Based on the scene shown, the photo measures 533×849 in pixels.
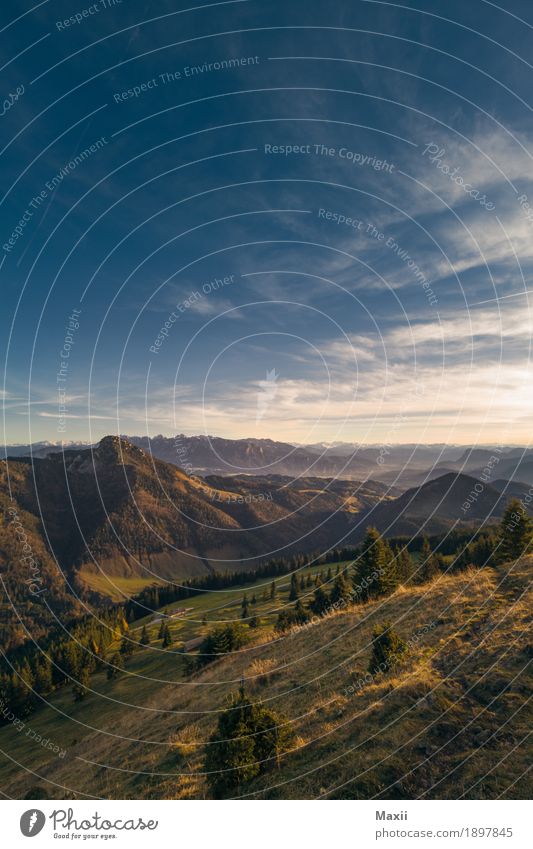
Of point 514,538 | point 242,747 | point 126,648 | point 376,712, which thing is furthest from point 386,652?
point 126,648

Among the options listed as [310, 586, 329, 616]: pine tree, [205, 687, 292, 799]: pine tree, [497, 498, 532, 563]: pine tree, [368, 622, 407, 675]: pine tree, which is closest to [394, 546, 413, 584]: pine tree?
[310, 586, 329, 616]: pine tree

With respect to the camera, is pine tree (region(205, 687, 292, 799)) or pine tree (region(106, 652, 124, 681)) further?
pine tree (region(106, 652, 124, 681))

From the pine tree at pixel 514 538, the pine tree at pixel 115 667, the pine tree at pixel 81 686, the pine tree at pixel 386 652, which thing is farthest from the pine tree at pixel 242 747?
the pine tree at pixel 81 686

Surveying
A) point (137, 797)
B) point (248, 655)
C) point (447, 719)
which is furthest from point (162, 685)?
point (447, 719)

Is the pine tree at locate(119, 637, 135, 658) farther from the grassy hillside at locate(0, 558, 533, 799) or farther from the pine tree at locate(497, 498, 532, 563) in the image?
the pine tree at locate(497, 498, 532, 563)

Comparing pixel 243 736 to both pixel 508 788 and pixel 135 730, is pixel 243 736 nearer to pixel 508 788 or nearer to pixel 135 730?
pixel 508 788

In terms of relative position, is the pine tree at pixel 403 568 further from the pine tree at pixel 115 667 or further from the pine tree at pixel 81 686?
the pine tree at pixel 81 686
